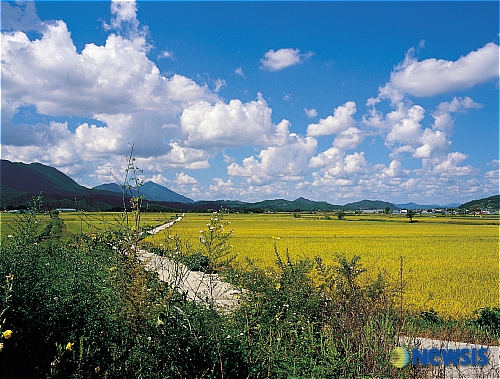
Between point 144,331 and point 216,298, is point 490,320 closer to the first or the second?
point 216,298

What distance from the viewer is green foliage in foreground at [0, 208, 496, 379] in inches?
170

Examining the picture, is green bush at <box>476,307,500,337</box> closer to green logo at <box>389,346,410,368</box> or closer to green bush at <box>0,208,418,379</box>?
green bush at <box>0,208,418,379</box>

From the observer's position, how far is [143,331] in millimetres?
4410

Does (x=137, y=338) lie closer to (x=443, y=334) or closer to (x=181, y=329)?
(x=181, y=329)

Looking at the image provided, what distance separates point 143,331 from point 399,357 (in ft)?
9.62

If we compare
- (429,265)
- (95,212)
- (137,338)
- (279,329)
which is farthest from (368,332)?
(429,265)

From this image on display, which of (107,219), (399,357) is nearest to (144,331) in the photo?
(399,357)

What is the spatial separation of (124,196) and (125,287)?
39.7 inches

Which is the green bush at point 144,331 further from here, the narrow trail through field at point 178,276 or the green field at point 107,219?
→ the green field at point 107,219

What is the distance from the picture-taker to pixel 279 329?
5.43 metres

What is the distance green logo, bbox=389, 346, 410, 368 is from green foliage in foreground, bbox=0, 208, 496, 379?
2.8 inches

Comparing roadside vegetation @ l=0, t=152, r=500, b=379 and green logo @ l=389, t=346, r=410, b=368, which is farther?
green logo @ l=389, t=346, r=410, b=368

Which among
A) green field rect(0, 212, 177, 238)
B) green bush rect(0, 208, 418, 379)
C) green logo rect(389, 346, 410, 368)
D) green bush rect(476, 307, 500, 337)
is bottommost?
green bush rect(476, 307, 500, 337)

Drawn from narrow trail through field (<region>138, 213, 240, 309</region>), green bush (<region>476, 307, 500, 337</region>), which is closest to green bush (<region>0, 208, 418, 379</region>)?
narrow trail through field (<region>138, 213, 240, 309</region>)
